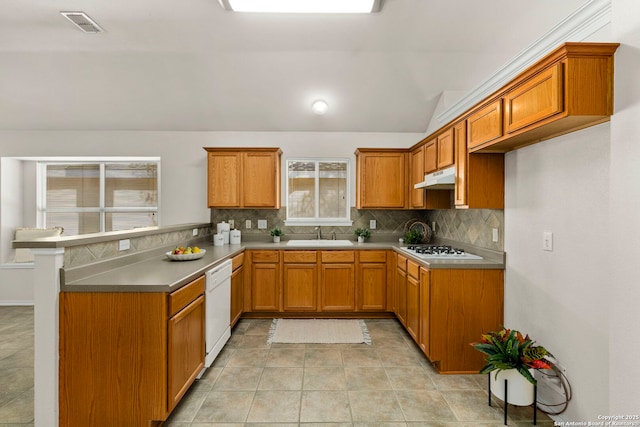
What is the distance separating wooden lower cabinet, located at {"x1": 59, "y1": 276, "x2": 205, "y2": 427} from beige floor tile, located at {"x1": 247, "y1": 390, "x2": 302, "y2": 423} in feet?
1.88

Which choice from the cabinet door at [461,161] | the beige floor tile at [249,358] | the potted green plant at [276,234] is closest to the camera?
the cabinet door at [461,161]

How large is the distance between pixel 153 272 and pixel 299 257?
6.04ft

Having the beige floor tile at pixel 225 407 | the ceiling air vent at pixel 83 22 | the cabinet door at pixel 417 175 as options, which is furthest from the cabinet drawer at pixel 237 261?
the ceiling air vent at pixel 83 22

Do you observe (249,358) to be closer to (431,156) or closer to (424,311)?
(424,311)

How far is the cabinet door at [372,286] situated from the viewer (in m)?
3.68

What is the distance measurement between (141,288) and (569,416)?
267cm

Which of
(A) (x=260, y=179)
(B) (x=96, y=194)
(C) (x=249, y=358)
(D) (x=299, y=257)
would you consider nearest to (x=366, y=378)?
(C) (x=249, y=358)

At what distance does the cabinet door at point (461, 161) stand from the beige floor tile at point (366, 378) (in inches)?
61.9

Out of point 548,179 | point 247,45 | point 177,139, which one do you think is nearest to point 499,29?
point 548,179

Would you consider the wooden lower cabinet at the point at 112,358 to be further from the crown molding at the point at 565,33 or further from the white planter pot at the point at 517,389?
the crown molding at the point at 565,33

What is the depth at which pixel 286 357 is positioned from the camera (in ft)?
9.05

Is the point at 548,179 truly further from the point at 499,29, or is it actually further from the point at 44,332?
the point at 44,332

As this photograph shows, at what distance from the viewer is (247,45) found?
3.15 metres

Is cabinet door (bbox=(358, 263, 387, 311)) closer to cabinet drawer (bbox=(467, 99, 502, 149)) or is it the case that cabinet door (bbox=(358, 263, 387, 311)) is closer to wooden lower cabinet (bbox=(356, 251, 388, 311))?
wooden lower cabinet (bbox=(356, 251, 388, 311))
